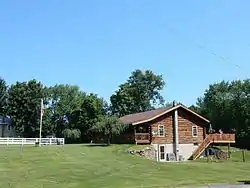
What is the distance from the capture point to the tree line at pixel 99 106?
72.6 meters

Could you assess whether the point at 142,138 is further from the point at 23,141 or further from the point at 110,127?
the point at 23,141

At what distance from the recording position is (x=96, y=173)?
29.9 metres

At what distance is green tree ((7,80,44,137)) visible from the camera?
80062 millimetres

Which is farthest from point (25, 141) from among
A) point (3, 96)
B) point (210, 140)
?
point (3, 96)

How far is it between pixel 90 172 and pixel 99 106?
147 ft

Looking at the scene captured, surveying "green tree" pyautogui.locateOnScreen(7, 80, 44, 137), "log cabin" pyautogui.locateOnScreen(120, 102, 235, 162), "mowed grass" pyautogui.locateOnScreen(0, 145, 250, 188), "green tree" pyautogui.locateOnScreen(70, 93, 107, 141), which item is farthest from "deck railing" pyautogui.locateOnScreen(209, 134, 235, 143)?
"green tree" pyautogui.locateOnScreen(7, 80, 44, 137)

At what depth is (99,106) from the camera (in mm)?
75000

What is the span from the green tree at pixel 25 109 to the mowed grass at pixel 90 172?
3808 centimetres

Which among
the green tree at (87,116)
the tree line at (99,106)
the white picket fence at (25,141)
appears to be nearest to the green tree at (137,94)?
the tree line at (99,106)

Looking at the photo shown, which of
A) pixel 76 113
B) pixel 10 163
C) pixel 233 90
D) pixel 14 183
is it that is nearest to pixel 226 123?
pixel 233 90

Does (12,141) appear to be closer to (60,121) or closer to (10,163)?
(10,163)

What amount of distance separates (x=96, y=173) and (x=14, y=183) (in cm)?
699

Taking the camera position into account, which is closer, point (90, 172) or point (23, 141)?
point (90, 172)

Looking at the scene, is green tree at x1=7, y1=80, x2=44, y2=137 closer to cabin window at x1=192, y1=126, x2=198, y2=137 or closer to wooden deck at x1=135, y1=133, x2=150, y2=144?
wooden deck at x1=135, y1=133, x2=150, y2=144
